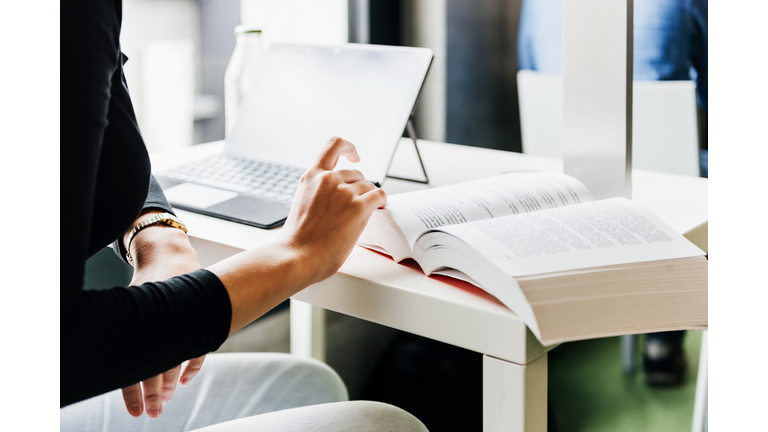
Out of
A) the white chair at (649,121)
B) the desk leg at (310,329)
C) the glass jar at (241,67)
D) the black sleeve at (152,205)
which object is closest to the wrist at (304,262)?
the black sleeve at (152,205)

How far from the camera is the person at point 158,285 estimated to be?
443 millimetres

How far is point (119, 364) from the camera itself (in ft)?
1.50

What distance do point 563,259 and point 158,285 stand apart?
1.01 feet

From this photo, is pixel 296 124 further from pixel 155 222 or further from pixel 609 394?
pixel 609 394

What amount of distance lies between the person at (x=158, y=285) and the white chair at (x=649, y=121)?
36.1 inches

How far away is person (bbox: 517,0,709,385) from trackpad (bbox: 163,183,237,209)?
3.15ft

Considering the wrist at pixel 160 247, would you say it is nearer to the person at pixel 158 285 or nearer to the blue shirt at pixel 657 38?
the person at pixel 158 285

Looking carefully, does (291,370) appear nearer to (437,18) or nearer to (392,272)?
(392,272)

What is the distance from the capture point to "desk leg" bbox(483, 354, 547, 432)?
0.49m

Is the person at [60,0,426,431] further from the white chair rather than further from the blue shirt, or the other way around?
the blue shirt

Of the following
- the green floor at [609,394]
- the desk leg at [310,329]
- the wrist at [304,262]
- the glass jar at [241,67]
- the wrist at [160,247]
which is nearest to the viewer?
the wrist at [304,262]

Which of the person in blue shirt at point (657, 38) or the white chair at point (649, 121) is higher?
the person in blue shirt at point (657, 38)

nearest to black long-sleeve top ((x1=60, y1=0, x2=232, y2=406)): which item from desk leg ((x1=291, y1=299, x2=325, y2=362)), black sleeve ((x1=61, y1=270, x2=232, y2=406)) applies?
black sleeve ((x1=61, y1=270, x2=232, y2=406))

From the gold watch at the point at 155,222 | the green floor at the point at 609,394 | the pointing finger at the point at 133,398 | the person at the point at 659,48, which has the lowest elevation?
the green floor at the point at 609,394
